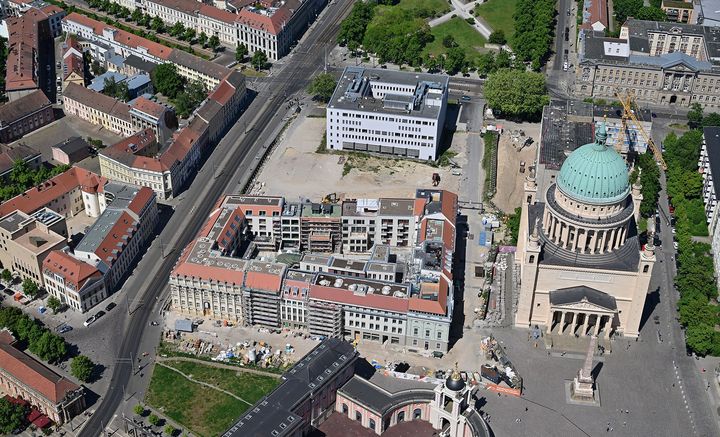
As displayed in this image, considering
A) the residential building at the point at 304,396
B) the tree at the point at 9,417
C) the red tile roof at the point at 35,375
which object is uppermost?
the residential building at the point at 304,396

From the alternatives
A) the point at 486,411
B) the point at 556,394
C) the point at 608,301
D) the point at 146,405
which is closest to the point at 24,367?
the point at 146,405

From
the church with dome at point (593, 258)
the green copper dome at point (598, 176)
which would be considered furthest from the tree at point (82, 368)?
the green copper dome at point (598, 176)

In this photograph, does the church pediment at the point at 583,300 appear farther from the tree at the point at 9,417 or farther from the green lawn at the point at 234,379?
the tree at the point at 9,417

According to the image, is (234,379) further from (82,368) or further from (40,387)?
(40,387)

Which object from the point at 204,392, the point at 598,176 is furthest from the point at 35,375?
the point at 598,176

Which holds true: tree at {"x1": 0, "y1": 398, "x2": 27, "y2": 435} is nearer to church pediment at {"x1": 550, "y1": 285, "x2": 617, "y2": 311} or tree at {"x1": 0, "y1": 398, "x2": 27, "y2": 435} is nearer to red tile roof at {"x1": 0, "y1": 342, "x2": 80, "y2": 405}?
red tile roof at {"x1": 0, "y1": 342, "x2": 80, "y2": 405}

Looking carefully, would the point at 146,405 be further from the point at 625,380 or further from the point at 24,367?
the point at 625,380

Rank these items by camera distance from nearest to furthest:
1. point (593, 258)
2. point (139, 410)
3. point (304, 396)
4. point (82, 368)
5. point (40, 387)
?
point (304, 396) < point (40, 387) < point (139, 410) < point (82, 368) < point (593, 258)

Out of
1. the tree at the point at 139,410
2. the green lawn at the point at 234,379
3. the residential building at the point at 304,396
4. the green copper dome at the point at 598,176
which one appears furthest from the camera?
the green copper dome at the point at 598,176
